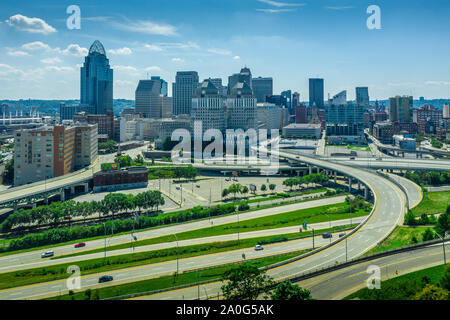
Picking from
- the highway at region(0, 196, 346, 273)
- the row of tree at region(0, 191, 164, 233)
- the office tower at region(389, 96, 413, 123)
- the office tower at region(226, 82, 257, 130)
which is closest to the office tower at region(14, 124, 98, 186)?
the row of tree at region(0, 191, 164, 233)

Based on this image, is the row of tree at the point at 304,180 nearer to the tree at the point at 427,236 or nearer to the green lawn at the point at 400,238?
the green lawn at the point at 400,238

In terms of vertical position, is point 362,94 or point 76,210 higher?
point 362,94

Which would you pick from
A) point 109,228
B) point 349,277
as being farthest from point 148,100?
point 349,277

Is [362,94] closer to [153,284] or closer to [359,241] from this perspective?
[359,241]

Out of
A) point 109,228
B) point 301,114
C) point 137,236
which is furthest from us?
point 301,114

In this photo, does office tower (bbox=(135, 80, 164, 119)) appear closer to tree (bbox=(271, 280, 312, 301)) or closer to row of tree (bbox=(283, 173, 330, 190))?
row of tree (bbox=(283, 173, 330, 190))
